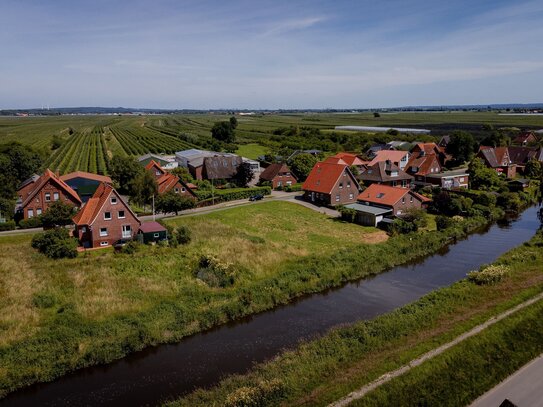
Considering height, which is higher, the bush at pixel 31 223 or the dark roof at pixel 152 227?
the dark roof at pixel 152 227

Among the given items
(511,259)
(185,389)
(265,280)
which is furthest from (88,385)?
(511,259)

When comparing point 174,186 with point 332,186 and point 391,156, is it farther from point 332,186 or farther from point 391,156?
point 391,156

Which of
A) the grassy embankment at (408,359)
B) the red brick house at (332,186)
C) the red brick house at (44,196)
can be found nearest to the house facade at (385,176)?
the red brick house at (332,186)

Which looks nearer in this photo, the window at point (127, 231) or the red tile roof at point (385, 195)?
the window at point (127, 231)

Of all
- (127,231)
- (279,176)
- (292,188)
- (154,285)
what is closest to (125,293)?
(154,285)

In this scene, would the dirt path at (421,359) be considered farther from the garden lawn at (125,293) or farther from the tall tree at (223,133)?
the tall tree at (223,133)

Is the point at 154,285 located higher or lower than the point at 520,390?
lower

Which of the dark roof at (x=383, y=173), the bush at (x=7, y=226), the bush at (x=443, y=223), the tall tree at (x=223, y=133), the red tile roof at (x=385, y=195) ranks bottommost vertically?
the bush at (x=443, y=223)
